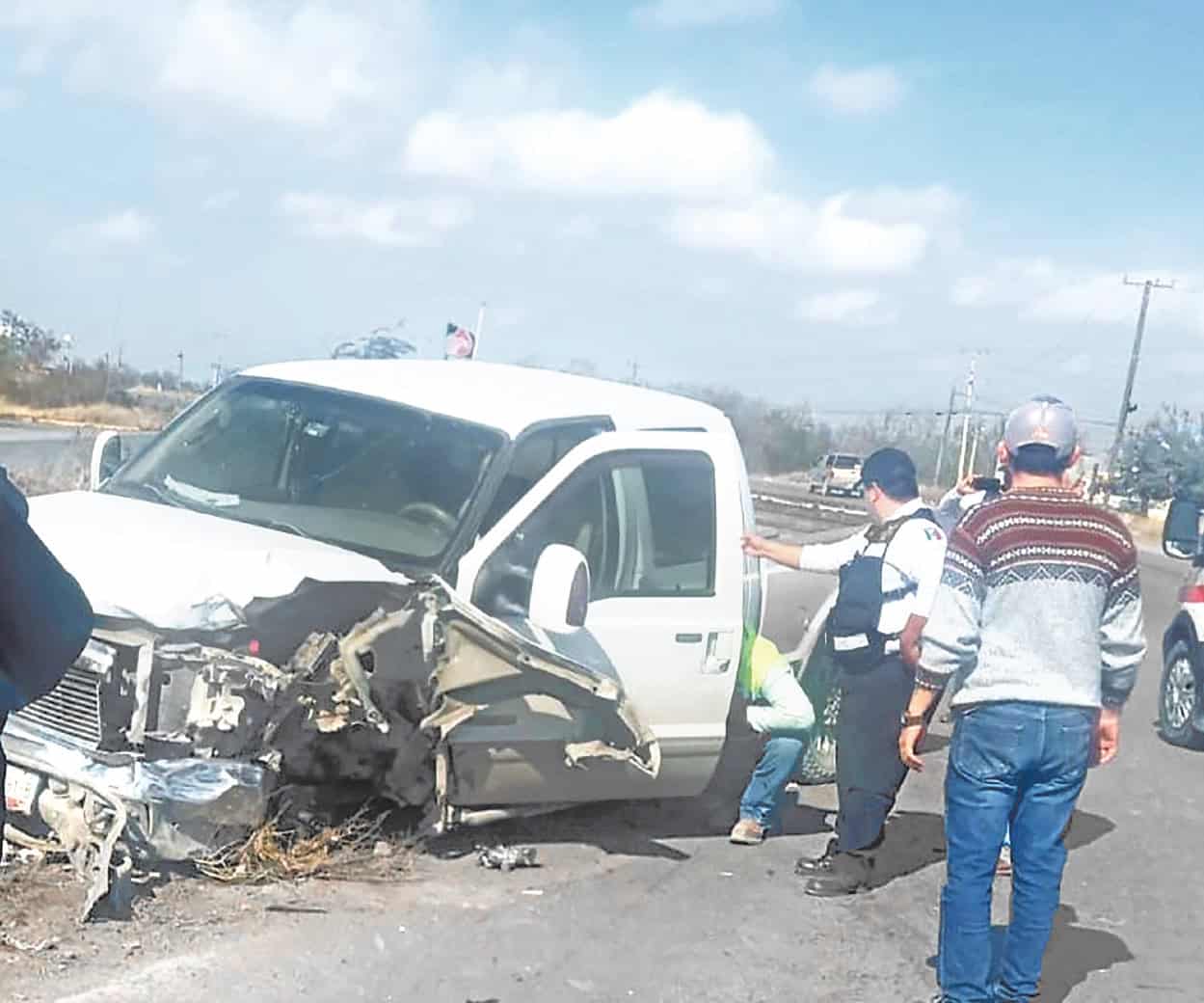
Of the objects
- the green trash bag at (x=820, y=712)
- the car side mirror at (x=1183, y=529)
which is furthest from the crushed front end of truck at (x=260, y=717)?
the car side mirror at (x=1183, y=529)

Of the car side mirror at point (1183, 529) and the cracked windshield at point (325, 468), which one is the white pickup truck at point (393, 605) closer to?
the cracked windshield at point (325, 468)

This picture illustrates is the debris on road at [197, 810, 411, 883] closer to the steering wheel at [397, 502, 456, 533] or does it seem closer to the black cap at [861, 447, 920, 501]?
the steering wheel at [397, 502, 456, 533]

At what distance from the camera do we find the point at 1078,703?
4.80m

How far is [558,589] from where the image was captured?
598cm

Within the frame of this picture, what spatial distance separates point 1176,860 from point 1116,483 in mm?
66344

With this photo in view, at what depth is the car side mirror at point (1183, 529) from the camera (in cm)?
1104

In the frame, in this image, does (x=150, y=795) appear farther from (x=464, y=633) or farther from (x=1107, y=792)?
(x=1107, y=792)

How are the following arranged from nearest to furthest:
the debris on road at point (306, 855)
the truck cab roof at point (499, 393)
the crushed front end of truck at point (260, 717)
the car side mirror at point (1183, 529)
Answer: the crushed front end of truck at point (260, 717), the debris on road at point (306, 855), the truck cab roof at point (499, 393), the car side mirror at point (1183, 529)

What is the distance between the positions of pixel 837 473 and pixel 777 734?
49754 millimetres

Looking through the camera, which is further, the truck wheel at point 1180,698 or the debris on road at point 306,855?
the truck wheel at point 1180,698

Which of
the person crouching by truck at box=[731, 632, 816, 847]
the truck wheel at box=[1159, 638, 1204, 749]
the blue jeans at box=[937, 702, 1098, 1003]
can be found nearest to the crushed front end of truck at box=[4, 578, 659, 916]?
the person crouching by truck at box=[731, 632, 816, 847]

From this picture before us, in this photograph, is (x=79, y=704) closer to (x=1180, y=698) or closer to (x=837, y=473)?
(x=1180, y=698)

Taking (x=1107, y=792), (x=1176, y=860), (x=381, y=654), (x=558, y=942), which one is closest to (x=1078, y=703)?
(x=558, y=942)

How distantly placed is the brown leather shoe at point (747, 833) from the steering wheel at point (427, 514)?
194 centimetres
